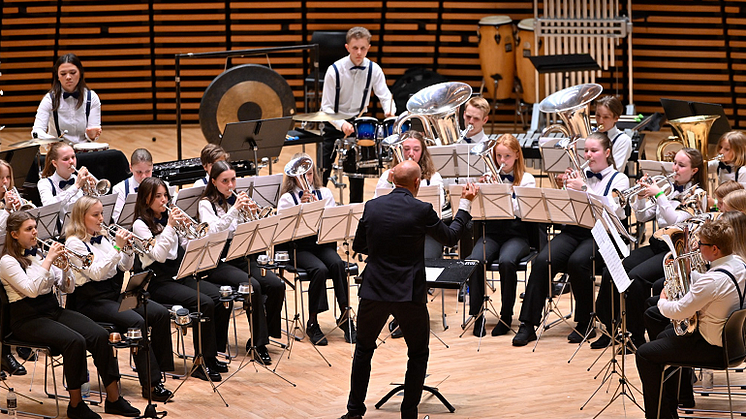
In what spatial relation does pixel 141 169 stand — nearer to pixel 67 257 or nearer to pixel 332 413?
pixel 67 257

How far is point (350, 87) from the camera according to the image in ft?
31.8

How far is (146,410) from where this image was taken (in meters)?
5.67

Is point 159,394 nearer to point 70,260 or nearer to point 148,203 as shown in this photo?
point 70,260

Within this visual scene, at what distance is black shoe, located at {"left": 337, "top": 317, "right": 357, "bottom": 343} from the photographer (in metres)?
7.16

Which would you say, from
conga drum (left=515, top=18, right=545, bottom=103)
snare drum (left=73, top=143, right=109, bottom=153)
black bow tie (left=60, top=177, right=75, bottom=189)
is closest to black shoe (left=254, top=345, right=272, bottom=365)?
black bow tie (left=60, top=177, right=75, bottom=189)

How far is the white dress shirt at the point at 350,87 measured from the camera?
9586mm

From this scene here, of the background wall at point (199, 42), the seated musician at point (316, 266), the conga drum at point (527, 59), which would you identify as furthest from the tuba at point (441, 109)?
the background wall at point (199, 42)

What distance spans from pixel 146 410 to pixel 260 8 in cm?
884

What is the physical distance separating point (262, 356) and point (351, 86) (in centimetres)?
366

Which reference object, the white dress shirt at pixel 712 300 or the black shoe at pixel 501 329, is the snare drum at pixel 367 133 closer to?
the black shoe at pixel 501 329

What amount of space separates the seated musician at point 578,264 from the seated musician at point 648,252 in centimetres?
13

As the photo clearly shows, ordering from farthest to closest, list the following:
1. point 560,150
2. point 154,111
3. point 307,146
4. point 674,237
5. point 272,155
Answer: point 154,111, point 307,146, point 272,155, point 560,150, point 674,237

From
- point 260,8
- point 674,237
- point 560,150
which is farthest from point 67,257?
point 260,8

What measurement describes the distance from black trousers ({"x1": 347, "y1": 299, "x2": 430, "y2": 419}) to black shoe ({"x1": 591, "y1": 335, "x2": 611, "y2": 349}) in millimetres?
1805
